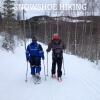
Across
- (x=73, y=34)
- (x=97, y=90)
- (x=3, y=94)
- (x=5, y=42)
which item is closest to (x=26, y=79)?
(x=3, y=94)

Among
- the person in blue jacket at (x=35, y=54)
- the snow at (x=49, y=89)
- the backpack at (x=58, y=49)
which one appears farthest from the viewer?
the backpack at (x=58, y=49)

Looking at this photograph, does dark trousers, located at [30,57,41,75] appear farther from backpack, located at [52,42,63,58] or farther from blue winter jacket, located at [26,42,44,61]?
backpack, located at [52,42,63,58]

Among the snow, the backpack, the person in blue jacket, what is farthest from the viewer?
the backpack

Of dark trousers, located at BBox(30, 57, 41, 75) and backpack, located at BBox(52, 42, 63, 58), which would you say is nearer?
dark trousers, located at BBox(30, 57, 41, 75)

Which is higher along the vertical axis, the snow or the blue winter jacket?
the blue winter jacket

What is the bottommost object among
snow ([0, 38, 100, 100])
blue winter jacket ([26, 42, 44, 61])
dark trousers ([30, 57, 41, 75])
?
snow ([0, 38, 100, 100])

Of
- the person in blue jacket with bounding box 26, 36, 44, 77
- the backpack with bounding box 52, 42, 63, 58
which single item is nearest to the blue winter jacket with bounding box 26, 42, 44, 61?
the person in blue jacket with bounding box 26, 36, 44, 77

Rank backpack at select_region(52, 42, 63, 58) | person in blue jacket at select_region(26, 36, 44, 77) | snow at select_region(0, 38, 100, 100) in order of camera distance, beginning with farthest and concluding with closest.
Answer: backpack at select_region(52, 42, 63, 58), person in blue jacket at select_region(26, 36, 44, 77), snow at select_region(0, 38, 100, 100)

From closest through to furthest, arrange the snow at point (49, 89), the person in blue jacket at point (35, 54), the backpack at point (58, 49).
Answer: the snow at point (49, 89), the person in blue jacket at point (35, 54), the backpack at point (58, 49)

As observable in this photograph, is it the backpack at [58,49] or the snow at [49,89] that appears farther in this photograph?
the backpack at [58,49]

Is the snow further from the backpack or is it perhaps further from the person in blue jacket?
the backpack

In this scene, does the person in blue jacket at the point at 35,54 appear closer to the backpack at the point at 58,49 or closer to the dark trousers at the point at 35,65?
the dark trousers at the point at 35,65

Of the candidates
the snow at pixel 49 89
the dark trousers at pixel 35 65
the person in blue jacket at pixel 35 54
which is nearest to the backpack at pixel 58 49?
the person in blue jacket at pixel 35 54

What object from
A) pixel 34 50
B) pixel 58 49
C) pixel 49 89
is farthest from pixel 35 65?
pixel 49 89
